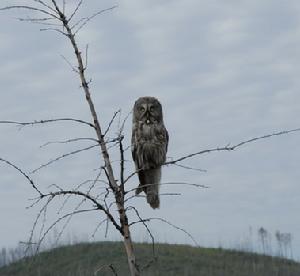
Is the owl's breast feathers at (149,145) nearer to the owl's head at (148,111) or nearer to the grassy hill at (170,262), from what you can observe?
the owl's head at (148,111)

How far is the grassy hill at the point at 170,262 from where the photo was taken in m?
102

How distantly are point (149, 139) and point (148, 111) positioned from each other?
40cm

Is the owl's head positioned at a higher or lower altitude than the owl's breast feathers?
higher

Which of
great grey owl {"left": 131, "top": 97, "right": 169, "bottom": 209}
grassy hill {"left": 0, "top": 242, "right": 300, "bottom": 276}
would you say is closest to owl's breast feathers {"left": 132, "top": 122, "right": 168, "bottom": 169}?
great grey owl {"left": 131, "top": 97, "right": 169, "bottom": 209}

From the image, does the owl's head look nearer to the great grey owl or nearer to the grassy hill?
the great grey owl

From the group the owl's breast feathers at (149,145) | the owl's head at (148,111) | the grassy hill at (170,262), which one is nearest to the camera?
the owl's breast feathers at (149,145)

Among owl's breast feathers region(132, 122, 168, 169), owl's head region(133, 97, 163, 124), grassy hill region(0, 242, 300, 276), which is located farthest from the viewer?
grassy hill region(0, 242, 300, 276)

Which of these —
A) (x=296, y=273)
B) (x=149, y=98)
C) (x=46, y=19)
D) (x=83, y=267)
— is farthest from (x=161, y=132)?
(x=296, y=273)

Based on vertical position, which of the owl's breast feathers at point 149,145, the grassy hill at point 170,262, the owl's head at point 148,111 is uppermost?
the grassy hill at point 170,262

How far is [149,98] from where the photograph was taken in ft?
37.0

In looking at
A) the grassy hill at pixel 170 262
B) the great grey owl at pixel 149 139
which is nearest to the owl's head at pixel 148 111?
the great grey owl at pixel 149 139

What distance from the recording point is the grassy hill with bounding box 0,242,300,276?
101875 millimetres

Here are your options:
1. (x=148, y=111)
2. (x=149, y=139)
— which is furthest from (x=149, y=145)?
(x=148, y=111)

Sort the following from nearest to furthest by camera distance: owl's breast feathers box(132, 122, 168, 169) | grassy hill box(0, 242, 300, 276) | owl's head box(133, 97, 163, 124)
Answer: owl's breast feathers box(132, 122, 168, 169), owl's head box(133, 97, 163, 124), grassy hill box(0, 242, 300, 276)
